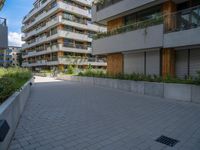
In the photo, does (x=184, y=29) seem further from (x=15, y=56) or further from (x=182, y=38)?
(x=15, y=56)

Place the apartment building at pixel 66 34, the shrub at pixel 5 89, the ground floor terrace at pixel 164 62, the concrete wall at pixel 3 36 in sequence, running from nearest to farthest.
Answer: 1. the shrub at pixel 5 89
2. the ground floor terrace at pixel 164 62
3. the concrete wall at pixel 3 36
4. the apartment building at pixel 66 34

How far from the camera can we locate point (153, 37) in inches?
472

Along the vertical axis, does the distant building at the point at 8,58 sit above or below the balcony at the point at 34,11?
below

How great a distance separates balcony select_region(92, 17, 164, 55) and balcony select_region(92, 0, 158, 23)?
1613mm

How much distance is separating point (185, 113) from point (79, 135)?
446cm

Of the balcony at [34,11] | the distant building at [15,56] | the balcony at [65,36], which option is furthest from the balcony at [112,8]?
the distant building at [15,56]

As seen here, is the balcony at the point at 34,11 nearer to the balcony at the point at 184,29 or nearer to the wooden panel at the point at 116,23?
the wooden panel at the point at 116,23

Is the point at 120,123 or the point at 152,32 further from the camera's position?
the point at 152,32

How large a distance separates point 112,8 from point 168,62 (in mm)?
7335

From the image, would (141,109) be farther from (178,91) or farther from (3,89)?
(3,89)

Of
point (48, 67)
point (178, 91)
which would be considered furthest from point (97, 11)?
point (48, 67)

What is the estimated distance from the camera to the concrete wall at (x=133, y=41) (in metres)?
11.8

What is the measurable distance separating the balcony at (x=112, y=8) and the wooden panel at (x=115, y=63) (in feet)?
12.4

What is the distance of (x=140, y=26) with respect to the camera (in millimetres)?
12953
